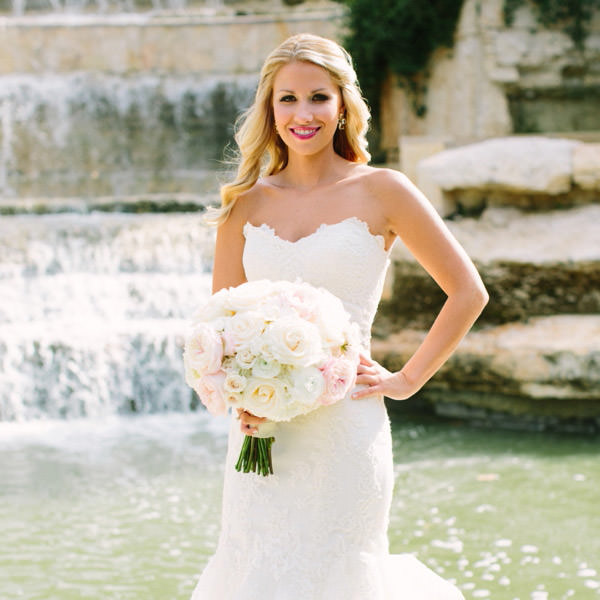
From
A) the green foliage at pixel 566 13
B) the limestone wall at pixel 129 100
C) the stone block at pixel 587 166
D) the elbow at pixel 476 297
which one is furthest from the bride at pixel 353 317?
the limestone wall at pixel 129 100

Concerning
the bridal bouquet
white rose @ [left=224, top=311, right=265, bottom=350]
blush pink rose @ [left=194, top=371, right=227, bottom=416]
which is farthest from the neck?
blush pink rose @ [left=194, top=371, right=227, bottom=416]

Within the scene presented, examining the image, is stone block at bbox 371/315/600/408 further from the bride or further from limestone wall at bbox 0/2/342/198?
limestone wall at bbox 0/2/342/198

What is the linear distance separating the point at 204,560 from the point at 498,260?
3.82 m

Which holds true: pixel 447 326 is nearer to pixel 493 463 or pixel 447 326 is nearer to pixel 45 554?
pixel 45 554

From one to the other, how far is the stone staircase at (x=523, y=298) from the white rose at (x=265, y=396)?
198 inches

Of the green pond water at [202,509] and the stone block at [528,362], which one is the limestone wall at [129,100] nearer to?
the stone block at [528,362]

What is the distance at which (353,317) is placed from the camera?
249cm

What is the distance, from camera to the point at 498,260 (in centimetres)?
750

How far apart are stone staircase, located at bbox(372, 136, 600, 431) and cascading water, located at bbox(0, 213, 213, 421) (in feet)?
6.21

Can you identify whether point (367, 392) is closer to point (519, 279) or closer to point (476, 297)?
point (476, 297)

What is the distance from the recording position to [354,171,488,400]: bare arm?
2.46 meters

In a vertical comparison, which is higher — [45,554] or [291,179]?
[291,179]

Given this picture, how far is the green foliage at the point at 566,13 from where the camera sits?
→ 41.5ft

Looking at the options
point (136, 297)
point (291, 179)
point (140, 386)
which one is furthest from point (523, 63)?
point (291, 179)
